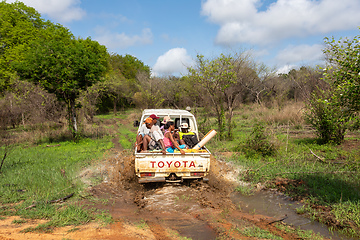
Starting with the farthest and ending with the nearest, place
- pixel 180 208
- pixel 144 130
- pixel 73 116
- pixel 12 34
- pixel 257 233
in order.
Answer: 1. pixel 12 34
2. pixel 73 116
3. pixel 144 130
4. pixel 180 208
5. pixel 257 233

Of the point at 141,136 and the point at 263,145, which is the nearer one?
the point at 141,136

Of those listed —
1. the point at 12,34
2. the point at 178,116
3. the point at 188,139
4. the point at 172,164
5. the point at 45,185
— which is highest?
the point at 12,34

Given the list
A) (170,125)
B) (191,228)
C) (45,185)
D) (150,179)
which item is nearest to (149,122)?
(170,125)

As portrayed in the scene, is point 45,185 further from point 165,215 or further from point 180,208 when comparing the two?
point 180,208

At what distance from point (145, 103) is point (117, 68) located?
2273 cm

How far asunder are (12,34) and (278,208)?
2890 centimetres

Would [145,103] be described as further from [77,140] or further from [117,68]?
[117,68]

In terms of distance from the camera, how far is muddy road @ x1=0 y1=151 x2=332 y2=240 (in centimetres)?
382

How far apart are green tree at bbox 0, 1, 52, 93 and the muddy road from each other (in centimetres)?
2183

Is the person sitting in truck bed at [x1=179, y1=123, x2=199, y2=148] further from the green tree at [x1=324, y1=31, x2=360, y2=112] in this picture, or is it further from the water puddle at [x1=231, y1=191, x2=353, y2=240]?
the green tree at [x1=324, y1=31, x2=360, y2=112]

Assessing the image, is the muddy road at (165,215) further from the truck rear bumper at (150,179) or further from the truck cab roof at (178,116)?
the truck cab roof at (178,116)

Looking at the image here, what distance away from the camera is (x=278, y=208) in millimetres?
5027

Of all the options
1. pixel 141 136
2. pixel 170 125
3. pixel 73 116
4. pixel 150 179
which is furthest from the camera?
pixel 73 116

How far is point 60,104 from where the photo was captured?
15984 millimetres
